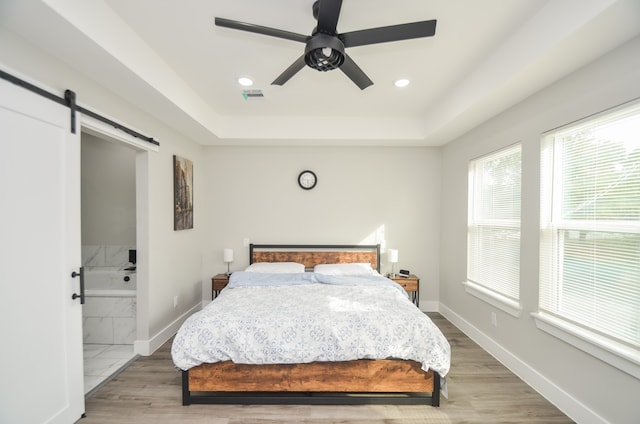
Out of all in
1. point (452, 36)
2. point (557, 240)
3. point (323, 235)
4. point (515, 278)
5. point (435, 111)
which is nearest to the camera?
point (452, 36)

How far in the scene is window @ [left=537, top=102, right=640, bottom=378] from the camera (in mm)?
1659

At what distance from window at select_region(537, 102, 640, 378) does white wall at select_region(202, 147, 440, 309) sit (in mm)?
1903

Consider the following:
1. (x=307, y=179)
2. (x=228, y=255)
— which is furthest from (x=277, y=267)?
(x=307, y=179)

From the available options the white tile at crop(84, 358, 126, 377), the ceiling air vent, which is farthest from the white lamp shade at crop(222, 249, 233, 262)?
the ceiling air vent

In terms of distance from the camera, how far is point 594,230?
1877 mm

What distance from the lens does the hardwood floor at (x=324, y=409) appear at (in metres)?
1.95

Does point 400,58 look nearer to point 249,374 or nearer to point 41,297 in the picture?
point 249,374

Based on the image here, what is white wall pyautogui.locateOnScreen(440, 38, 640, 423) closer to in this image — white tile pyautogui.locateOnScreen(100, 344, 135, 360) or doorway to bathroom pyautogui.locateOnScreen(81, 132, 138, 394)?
white tile pyautogui.locateOnScreen(100, 344, 135, 360)

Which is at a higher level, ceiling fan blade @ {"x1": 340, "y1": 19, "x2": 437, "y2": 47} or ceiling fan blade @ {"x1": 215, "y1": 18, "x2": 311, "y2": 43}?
ceiling fan blade @ {"x1": 215, "y1": 18, "x2": 311, "y2": 43}

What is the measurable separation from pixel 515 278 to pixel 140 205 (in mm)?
3882

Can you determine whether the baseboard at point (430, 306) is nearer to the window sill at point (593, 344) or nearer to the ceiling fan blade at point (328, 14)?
the window sill at point (593, 344)

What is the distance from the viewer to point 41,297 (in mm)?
1677

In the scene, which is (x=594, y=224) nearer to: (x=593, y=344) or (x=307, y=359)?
(x=593, y=344)

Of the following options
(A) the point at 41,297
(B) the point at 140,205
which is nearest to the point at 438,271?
(B) the point at 140,205
